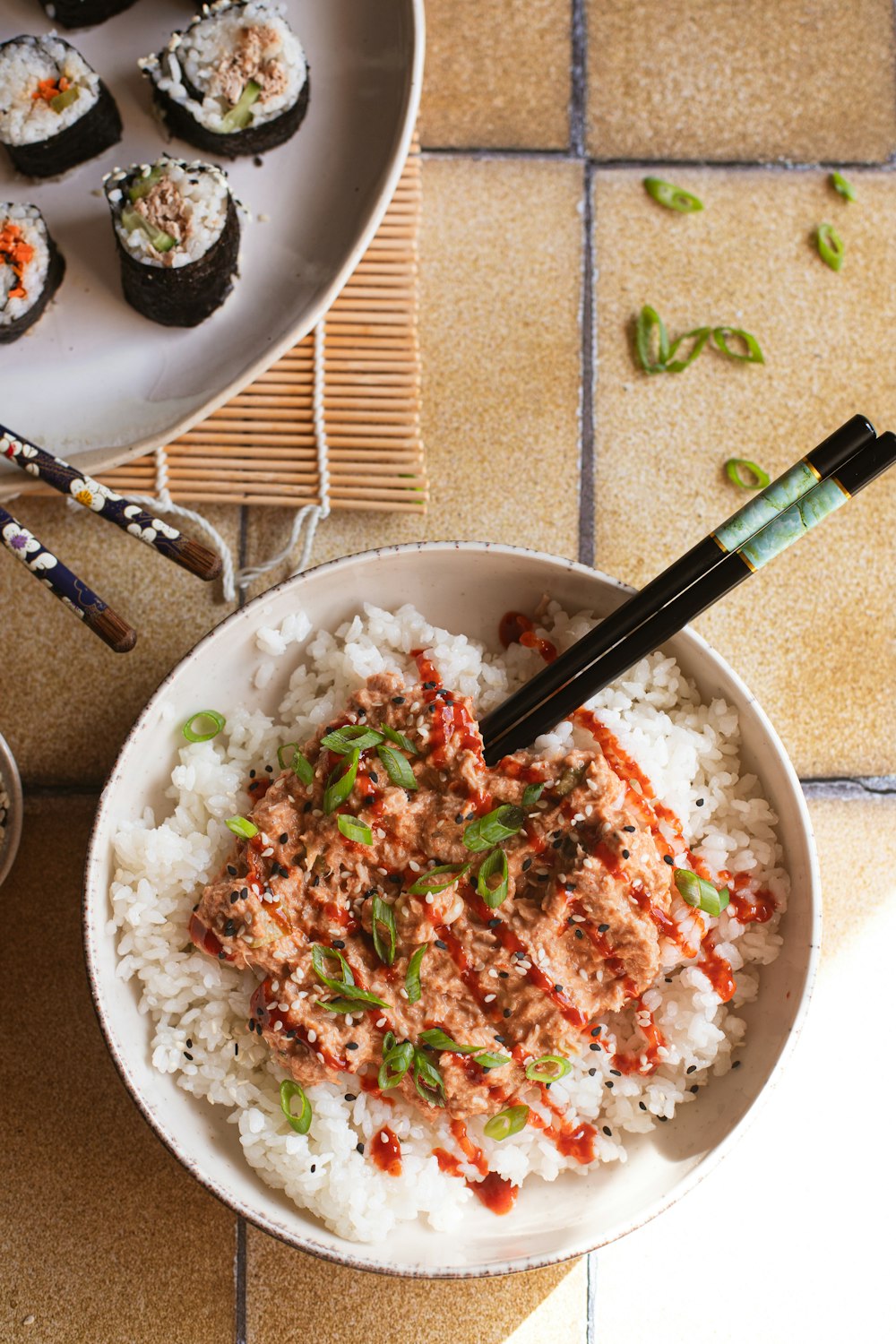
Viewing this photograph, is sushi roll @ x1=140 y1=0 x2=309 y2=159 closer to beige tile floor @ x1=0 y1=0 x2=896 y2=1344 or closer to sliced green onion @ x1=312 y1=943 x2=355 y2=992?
beige tile floor @ x1=0 y1=0 x2=896 y2=1344

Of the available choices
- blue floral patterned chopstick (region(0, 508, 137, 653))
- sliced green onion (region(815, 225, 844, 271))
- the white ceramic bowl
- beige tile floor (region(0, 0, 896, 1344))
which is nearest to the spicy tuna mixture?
the white ceramic bowl

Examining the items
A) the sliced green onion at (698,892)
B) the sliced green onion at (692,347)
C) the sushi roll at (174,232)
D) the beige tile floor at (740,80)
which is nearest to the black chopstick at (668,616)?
the sliced green onion at (698,892)

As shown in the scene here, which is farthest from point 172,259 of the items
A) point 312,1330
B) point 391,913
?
point 312,1330

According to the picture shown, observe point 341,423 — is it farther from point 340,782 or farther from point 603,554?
point 340,782

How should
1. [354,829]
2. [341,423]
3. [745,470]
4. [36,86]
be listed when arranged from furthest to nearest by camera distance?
[745,470], [341,423], [36,86], [354,829]

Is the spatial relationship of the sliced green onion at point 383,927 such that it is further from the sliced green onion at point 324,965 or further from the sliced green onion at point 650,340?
the sliced green onion at point 650,340

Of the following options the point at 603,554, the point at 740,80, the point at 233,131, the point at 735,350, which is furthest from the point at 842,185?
the point at 233,131
